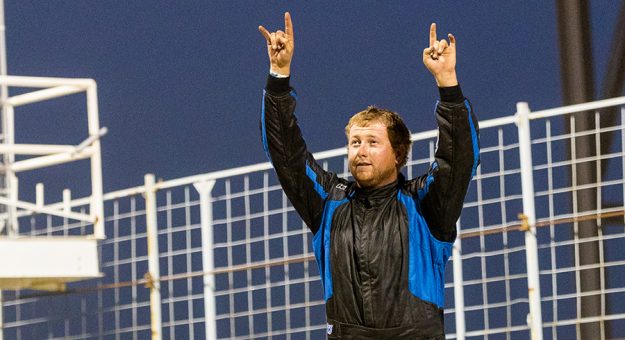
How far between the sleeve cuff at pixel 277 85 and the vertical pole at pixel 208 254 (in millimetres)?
3000

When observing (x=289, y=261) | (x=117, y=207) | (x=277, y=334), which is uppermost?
(x=117, y=207)

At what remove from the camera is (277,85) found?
2.64 meters

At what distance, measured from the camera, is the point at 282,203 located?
5.24 metres

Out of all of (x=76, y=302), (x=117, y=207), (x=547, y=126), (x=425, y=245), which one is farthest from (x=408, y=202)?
(x=76, y=302)

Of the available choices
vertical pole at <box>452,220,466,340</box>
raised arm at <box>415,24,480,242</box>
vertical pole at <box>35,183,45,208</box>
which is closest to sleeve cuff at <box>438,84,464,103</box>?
raised arm at <box>415,24,480,242</box>

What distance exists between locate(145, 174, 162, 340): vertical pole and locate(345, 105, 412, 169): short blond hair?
3410mm

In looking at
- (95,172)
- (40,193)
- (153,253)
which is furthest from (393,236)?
(40,193)

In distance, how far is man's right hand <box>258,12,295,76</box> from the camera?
2.63 meters

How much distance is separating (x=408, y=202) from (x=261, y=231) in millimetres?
2818

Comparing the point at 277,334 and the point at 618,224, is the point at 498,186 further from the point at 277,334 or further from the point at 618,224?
the point at 277,334

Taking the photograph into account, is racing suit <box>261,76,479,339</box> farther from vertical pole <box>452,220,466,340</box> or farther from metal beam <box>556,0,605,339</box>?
vertical pole <box>452,220,466,340</box>

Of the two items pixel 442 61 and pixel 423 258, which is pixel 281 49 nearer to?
pixel 442 61

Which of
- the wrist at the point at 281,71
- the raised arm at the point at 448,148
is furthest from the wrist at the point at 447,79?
the wrist at the point at 281,71

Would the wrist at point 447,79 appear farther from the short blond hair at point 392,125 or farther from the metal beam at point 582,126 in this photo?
the metal beam at point 582,126
